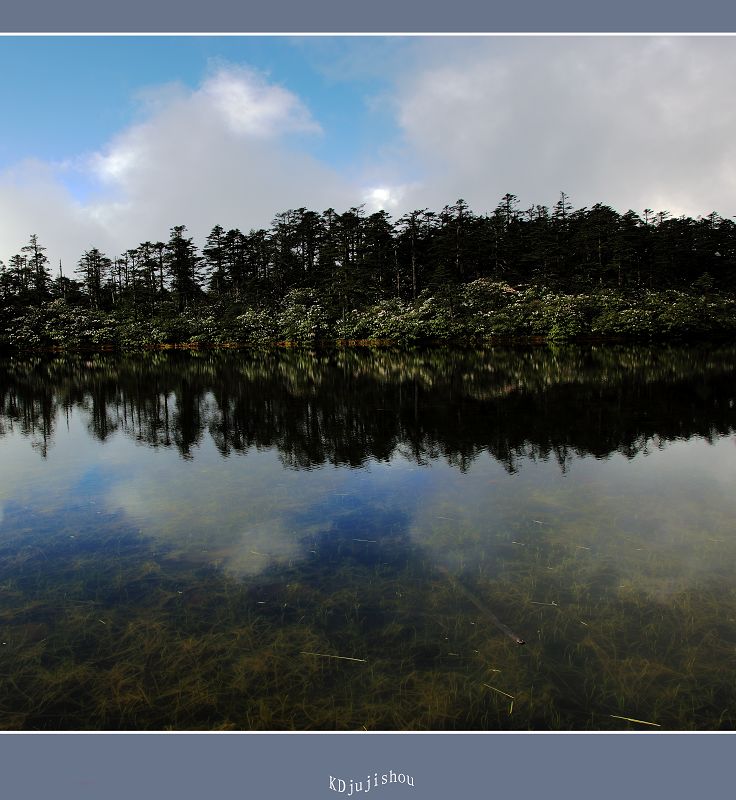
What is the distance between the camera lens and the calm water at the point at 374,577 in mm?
4520

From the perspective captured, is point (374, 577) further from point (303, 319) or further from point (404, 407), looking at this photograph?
point (303, 319)

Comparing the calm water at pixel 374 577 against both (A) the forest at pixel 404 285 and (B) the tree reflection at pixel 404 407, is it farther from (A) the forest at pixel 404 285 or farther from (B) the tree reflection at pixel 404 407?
(A) the forest at pixel 404 285

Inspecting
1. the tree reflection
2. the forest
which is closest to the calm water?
the tree reflection

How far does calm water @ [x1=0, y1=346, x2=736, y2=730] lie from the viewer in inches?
178

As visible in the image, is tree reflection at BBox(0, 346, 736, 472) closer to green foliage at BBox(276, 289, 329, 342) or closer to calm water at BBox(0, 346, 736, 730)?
calm water at BBox(0, 346, 736, 730)

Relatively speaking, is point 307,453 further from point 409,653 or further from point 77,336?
point 77,336

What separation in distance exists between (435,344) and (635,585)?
45.2 m

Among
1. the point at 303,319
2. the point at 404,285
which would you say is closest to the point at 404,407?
the point at 303,319

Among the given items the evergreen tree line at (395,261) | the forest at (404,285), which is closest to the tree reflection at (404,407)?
the forest at (404,285)

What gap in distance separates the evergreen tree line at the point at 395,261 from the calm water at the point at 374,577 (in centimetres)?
4589

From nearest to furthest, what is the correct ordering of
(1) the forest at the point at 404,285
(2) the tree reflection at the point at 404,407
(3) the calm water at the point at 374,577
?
(3) the calm water at the point at 374,577 < (2) the tree reflection at the point at 404,407 < (1) the forest at the point at 404,285

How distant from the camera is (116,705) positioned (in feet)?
14.8

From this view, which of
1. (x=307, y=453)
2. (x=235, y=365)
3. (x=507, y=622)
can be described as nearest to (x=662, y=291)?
(x=235, y=365)

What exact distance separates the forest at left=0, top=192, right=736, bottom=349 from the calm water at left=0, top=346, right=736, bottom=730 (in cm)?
3685
